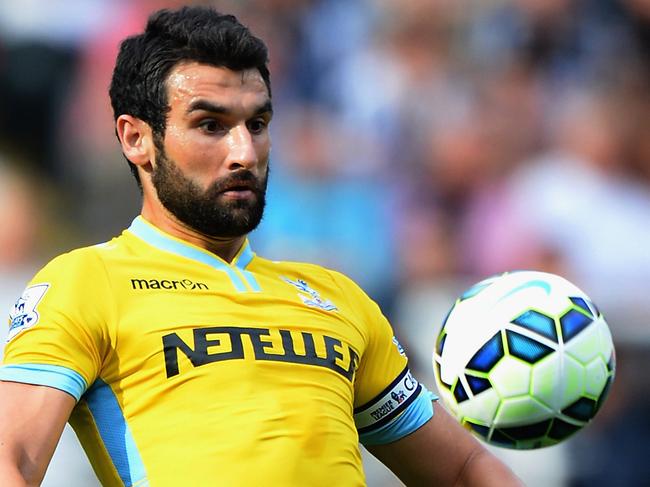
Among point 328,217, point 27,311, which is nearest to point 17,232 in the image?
point 328,217

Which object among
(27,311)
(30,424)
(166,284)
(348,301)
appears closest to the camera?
(30,424)

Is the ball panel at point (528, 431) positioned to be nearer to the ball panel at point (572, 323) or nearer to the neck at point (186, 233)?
the ball panel at point (572, 323)

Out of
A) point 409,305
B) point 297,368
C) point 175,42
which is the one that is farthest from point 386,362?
point 409,305

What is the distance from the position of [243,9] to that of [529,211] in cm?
250

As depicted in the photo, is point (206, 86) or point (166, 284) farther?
point (206, 86)

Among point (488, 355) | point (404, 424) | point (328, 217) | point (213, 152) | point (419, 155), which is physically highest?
point (213, 152)

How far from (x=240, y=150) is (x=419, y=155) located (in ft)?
14.0

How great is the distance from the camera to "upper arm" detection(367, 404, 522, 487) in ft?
15.6

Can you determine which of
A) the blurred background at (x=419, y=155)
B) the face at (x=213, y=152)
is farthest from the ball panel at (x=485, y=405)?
the blurred background at (x=419, y=155)

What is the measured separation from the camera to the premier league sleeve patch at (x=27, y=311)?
3918mm

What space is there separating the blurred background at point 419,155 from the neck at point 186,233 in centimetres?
281

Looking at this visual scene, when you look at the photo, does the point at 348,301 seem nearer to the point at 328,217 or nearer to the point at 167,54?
the point at 167,54

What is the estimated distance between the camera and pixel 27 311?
13.0ft

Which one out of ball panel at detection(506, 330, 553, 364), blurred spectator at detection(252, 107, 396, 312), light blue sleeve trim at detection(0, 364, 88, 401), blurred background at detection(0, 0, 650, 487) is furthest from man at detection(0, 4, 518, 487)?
blurred spectator at detection(252, 107, 396, 312)
